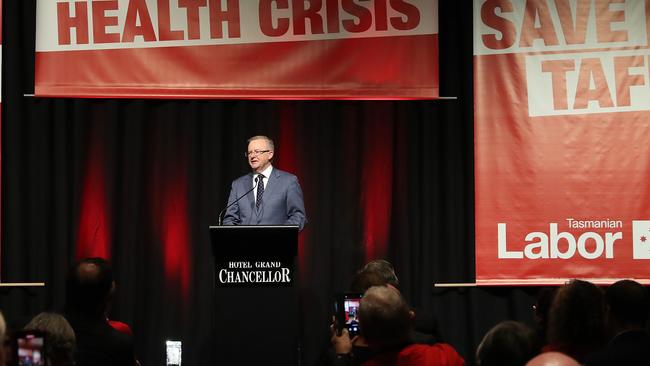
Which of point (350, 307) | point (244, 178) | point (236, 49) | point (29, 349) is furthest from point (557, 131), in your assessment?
point (29, 349)

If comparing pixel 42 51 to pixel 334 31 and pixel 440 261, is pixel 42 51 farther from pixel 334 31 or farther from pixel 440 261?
pixel 440 261

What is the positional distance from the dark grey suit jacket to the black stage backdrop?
803mm

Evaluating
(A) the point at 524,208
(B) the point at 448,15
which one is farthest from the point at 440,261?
(B) the point at 448,15

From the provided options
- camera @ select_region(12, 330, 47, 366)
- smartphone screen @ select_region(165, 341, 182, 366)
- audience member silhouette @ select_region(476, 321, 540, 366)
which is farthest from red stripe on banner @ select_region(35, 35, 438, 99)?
camera @ select_region(12, 330, 47, 366)

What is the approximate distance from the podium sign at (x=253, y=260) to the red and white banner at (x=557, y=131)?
7.45ft

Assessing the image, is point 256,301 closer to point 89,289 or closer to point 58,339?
point 89,289

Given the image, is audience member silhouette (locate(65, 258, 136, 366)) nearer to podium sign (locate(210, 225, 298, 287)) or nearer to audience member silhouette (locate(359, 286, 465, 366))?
audience member silhouette (locate(359, 286, 465, 366))

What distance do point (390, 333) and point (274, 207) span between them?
3611 millimetres

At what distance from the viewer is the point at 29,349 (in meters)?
2.68

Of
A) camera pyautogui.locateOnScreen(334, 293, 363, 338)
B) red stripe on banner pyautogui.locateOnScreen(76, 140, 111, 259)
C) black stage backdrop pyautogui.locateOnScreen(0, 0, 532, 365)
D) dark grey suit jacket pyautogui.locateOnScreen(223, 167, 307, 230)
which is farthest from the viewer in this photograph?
red stripe on banner pyautogui.locateOnScreen(76, 140, 111, 259)

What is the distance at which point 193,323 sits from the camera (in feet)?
24.7

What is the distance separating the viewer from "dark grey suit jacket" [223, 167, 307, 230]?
6766 millimetres

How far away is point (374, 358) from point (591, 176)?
174 inches

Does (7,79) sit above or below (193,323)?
above
